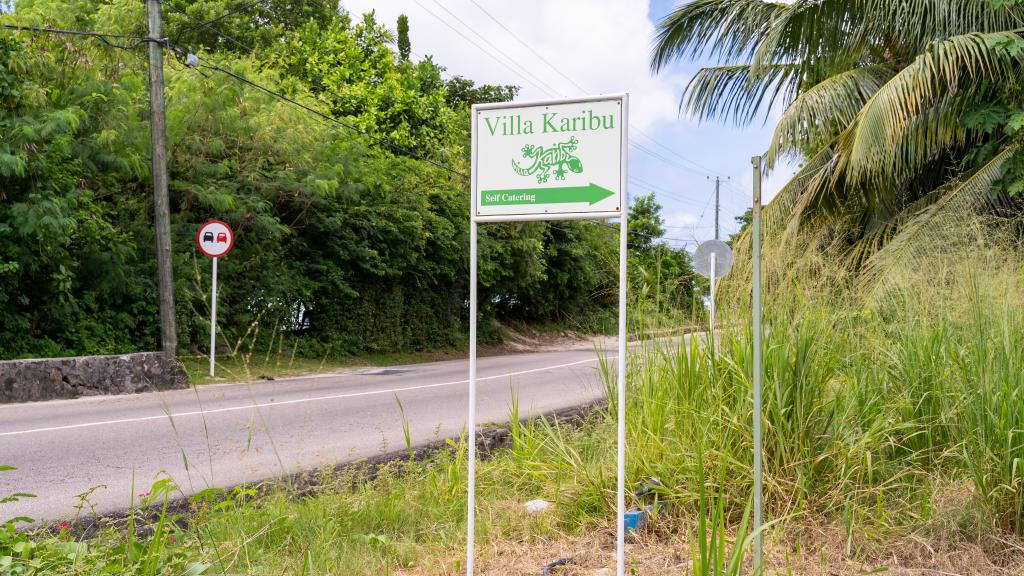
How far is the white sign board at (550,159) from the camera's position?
345cm

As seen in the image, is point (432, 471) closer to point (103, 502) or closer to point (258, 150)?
point (103, 502)

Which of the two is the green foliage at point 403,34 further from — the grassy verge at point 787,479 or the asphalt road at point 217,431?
the grassy verge at point 787,479

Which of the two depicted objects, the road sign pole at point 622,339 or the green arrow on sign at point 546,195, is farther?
the green arrow on sign at point 546,195

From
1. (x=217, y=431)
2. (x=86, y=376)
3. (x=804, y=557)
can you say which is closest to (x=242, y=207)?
(x=86, y=376)

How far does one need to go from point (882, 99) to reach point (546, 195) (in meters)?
7.97

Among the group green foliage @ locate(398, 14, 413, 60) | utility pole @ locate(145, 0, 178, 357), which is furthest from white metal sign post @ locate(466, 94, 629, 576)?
green foliage @ locate(398, 14, 413, 60)

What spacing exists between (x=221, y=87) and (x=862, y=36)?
1125cm

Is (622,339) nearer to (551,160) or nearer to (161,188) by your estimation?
(551,160)

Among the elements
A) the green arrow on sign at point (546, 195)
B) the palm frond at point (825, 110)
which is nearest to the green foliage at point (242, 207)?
the green arrow on sign at point (546, 195)

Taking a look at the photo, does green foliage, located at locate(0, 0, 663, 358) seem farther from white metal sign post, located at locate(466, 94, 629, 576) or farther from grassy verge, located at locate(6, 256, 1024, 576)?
white metal sign post, located at locate(466, 94, 629, 576)

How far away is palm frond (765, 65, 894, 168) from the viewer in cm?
1155

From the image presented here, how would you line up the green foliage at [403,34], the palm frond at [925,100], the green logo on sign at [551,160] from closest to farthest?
1. the green logo on sign at [551,160]
2. the palm frond at [925,100]
3. the green foliage at [403,34]

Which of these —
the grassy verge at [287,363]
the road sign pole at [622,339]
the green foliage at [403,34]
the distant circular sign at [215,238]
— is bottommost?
the grassy verge at [287,363]

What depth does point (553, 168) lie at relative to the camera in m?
3.54
